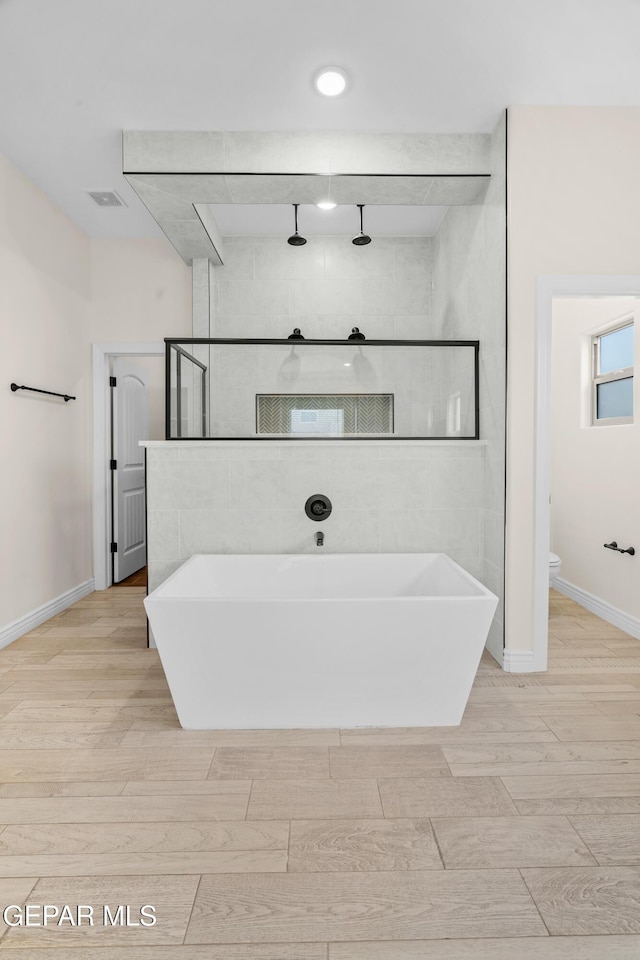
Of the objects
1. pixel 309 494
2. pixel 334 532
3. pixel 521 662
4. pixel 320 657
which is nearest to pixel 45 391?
pixel 309 494

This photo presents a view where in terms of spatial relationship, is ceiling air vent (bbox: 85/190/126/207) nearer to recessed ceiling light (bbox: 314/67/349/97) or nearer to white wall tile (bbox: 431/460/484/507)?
recessed ceiling light (bbox: 314/67/349/97)

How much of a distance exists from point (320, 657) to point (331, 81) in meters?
2.50

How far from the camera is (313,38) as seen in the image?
2225 millimetres

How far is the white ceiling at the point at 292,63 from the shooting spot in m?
2.10

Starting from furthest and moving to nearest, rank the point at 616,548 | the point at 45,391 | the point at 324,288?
the point at 324,288
the point at 45,391
the point at 616,548

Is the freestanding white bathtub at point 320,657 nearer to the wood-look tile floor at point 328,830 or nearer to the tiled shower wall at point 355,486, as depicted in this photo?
the wood-look tile floor at point 328,830

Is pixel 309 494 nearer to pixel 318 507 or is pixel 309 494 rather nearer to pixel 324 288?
pixel 318 507

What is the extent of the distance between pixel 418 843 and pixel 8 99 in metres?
3.50

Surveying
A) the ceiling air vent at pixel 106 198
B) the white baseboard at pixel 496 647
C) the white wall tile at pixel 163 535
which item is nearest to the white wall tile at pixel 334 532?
the white wall tile at pixel 163 535

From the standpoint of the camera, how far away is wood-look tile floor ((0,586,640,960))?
1.23 meters

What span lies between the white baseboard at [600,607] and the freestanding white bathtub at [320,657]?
63.3 inches

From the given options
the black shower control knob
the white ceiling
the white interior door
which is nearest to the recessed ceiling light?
the white ceiling

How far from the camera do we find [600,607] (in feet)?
11.8

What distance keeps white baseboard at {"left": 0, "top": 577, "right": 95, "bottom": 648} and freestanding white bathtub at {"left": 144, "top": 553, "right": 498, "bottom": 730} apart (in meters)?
1.58
